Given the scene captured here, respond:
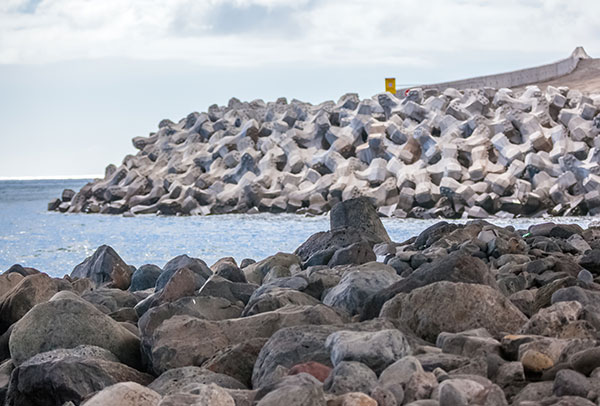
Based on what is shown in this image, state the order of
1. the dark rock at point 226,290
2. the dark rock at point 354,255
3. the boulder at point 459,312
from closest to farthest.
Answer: the boulder at point 459,312 < the dark rock at point 226,290 < the dark rock at point 354,255

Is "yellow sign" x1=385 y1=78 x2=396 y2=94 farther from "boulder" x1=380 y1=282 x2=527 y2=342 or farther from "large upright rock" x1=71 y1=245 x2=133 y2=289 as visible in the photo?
"boulder" x1=380 y1=282 x2=527 y2=342

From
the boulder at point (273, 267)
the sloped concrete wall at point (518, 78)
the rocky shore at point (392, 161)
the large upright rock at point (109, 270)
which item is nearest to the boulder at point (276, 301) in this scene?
the boulder at point (273, 267)

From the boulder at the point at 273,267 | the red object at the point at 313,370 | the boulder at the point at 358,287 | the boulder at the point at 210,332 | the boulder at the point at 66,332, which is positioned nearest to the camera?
the red object at the point at 313,370

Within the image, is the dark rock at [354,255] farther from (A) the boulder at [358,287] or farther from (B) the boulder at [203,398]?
(B) the boulder at [203,398]

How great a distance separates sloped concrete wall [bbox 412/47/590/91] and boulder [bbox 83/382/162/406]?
1898 centimetres

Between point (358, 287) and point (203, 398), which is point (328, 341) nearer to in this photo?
point (203, 398)

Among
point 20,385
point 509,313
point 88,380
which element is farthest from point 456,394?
point 20,385

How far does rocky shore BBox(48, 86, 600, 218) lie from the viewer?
12492mm

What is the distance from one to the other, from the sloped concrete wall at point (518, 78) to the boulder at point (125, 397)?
1898cm

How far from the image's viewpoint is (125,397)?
2.27 metres

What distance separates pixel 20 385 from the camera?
9.24 ft

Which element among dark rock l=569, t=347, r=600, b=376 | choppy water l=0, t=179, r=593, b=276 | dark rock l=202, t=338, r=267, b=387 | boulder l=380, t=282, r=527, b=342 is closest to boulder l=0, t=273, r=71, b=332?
dark rock l=202, t=338, r=267, b=387

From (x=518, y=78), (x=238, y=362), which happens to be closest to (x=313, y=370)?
(x=238, y=362)

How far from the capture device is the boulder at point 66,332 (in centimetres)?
319
